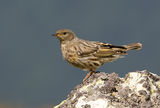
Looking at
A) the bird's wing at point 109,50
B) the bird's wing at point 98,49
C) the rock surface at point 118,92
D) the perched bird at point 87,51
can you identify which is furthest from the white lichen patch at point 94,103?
the bird's wing at point 109,50

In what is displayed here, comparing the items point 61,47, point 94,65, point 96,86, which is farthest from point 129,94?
point 61,47

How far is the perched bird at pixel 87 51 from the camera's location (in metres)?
10.8

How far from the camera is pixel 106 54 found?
1115 centimetres

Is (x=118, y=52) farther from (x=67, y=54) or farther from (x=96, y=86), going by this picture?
(x=96, y=86)

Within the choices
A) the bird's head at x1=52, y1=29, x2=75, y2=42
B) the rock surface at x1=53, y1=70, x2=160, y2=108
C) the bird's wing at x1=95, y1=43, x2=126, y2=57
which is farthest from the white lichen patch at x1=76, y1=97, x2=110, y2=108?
A: the bird's head at x1=52, y1=29, x2=75, y2=42

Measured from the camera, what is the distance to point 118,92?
20.9 ft

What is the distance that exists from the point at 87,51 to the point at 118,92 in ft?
16.3

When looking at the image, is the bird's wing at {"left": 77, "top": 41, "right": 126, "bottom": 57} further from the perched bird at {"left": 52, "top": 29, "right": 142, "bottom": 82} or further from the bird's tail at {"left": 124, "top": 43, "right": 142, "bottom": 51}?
the bird's tail at {"left": 124, "top": 43, "right": 142, "bottom": 51}

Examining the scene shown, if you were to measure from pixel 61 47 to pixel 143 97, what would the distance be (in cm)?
593

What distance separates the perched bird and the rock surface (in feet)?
12.2

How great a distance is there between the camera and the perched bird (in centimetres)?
1076

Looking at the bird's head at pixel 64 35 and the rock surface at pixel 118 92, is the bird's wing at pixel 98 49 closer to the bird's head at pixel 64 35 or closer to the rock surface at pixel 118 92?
the bird's head at pixel 64 35

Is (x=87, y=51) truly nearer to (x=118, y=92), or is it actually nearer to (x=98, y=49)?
(x=98, y=49)

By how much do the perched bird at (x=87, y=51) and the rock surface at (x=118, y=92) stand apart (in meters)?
3.71
